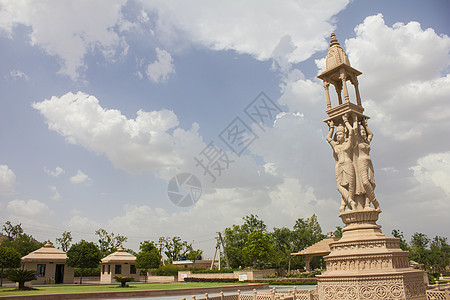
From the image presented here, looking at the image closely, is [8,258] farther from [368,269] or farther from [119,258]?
[368,269]

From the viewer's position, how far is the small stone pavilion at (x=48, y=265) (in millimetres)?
31547

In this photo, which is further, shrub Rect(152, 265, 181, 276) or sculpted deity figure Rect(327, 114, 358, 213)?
shrub Rect(152, 265, 181, 276)

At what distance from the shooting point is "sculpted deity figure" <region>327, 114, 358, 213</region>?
1020 centimetres

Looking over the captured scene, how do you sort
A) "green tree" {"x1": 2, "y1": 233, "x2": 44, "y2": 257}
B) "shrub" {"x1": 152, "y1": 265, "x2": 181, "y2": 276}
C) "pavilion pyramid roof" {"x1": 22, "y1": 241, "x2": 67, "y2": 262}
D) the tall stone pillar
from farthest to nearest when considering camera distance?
1. "green tree" {"x1": 2, "y1": 233, "x2": 44, "y2": 257}
2. "shrub" {"x1": 152, "y1": 265, "x2": 181, "y2": 276}
3. "pavilion pyramid roof" {"x1": 22, "y1": 241, "x2": 67, "y2": 262}
4. the tall stone pillar

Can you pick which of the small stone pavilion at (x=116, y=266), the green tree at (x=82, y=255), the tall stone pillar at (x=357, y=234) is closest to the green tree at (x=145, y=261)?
the small stone pavilion at (x=116, y=266)

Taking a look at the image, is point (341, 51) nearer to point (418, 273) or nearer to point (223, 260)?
point (418, 273)

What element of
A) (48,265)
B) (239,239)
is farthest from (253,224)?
(48,265)

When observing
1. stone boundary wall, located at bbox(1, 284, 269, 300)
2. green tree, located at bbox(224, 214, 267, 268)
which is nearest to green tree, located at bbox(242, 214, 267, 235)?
green tree, located at bbox(224, 214, 267, 268)

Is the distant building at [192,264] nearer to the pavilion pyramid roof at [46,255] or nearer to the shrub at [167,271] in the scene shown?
the shrub at [167,271]

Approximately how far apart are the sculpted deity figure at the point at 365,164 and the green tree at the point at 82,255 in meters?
31.5

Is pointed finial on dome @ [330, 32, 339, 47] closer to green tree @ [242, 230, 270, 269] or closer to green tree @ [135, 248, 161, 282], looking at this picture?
green tree @ [242, 230, 270, 269]

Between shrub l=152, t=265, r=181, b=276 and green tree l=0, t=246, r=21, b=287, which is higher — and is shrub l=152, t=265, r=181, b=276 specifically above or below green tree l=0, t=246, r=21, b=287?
below

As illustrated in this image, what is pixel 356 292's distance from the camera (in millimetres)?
8375

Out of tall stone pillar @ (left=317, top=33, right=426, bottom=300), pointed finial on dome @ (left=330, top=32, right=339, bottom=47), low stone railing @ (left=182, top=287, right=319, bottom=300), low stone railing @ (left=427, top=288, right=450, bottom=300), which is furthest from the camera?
pointed finial on dome @ (left=330, top=32, right=339, bottom=47)
